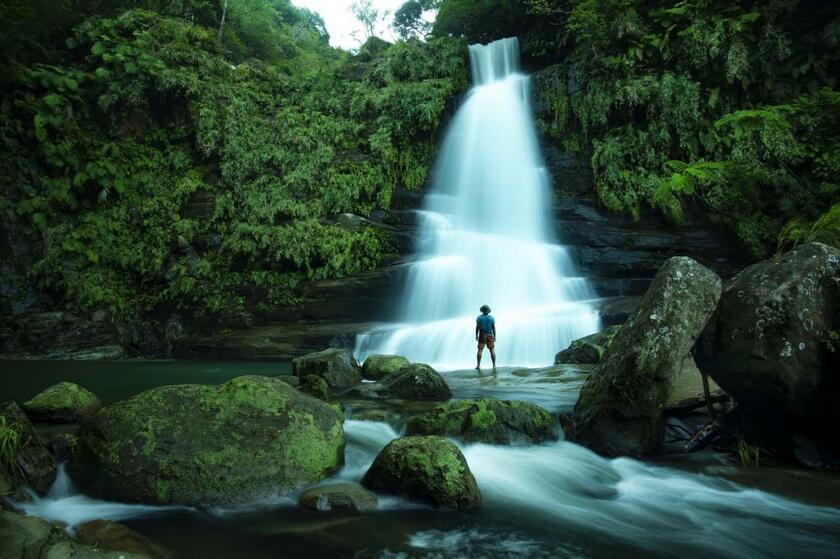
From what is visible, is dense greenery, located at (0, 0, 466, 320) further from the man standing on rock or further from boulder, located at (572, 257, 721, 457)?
boulder, located at (572, 257, 721, 457)

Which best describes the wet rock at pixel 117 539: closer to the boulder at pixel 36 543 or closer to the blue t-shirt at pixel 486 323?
the boulder at pixel 36 543

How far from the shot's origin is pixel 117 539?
3.36 metres

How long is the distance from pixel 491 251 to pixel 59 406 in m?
12.6

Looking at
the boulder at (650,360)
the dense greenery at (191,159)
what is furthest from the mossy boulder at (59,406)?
the dense greenery at (191,159)

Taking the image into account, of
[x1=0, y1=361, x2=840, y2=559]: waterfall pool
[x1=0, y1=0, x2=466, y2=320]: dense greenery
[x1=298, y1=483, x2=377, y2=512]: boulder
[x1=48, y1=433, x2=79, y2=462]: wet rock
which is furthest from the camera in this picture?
[x1=0, y1=0, x2=466, y2=320]: dense greenery

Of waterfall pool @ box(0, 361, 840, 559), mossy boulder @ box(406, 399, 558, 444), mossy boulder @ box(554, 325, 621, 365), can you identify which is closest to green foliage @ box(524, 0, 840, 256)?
mossy boulder @ box(554, 325, 621, 365)

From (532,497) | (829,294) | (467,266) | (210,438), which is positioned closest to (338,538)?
(210,438)

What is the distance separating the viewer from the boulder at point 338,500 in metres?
4.01

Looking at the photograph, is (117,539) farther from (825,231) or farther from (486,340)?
(825,231)

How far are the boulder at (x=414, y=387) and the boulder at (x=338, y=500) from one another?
3561 mm

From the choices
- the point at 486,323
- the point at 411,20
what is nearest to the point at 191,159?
the point at 486,323

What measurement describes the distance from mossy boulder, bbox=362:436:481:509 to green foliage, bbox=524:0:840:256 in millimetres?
11549

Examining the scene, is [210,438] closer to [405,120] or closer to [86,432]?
[86,432]

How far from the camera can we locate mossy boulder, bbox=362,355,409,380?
9812 mm
